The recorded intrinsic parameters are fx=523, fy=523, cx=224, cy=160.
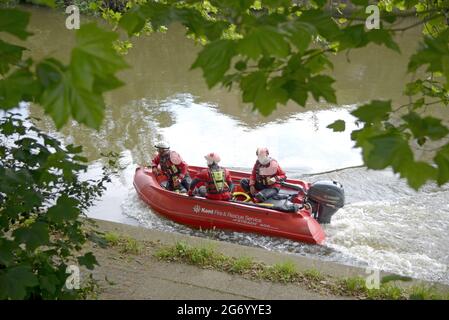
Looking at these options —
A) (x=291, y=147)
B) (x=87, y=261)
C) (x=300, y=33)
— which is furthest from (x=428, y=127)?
(x=291, y=147)

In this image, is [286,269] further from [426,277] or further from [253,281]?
[426,277]

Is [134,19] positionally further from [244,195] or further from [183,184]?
[183,184]

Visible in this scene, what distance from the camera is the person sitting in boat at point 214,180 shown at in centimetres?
845

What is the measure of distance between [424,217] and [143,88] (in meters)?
10.2

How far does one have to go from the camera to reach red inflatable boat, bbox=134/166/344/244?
8.09 m

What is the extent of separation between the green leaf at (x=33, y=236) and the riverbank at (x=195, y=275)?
1476 millimetres

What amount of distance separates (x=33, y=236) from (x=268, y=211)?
19.4ft

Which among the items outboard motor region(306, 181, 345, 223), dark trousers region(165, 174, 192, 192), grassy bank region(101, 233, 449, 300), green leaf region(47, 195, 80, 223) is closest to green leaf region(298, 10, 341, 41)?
green leaf region(47, 195, 80, 223)

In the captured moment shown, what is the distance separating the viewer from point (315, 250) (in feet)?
26.3

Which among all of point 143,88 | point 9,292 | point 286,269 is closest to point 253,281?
point 286,269

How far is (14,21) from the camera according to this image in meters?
1.47

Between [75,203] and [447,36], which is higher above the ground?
[447,36]

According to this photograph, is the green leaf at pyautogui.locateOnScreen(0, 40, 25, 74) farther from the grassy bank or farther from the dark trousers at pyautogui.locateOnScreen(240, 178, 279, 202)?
the dark trousers at pyautogui.locateOnScreen(240, 178, 279, 202)

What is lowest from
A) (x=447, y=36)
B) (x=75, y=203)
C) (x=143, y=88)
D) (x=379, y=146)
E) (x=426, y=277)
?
(x=426, y=277)
